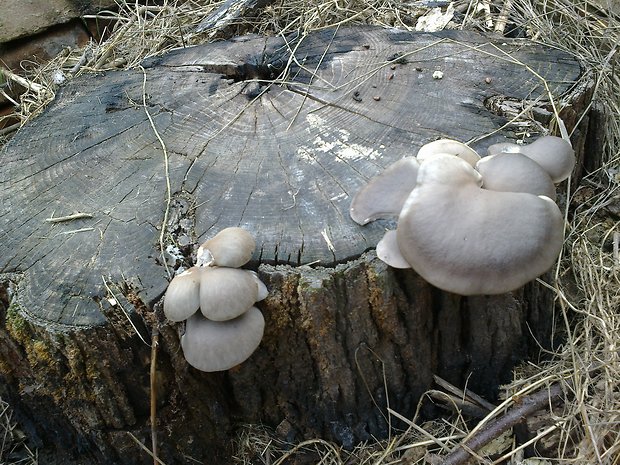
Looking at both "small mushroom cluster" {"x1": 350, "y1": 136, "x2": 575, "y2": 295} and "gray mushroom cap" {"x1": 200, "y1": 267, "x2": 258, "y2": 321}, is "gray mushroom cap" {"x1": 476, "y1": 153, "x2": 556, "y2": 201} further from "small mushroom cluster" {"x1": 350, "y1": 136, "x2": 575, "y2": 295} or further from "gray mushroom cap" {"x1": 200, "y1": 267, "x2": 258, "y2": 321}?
"gray mushroom cap" {"x1": 200, "y1": 267, "x2": 258, "y2": 321}

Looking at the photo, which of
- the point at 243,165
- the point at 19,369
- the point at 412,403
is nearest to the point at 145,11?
the point at 243,165

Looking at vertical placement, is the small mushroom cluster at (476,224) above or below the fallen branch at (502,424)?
above

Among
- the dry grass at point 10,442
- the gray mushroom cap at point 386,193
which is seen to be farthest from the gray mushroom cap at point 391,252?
the dry grass at point 10,442

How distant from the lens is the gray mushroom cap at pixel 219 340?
193 cm

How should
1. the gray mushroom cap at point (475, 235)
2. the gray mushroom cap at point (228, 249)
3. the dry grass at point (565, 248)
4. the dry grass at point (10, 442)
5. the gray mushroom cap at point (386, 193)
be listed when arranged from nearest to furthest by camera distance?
the gray mushroom cap at point (475, 235), the gray mushroom cap at point (228, 249), the gray mushroom cap at point (386, 193), the dry grass at point (565, 248), the dry grass at point (10, 442)

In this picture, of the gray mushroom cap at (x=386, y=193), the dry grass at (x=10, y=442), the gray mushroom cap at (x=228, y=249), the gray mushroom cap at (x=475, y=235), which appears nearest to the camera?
the gray mushroom cap at (x=475, y=235)

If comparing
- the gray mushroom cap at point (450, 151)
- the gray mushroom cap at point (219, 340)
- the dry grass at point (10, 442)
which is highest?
the gray mushroom cap at point (450, 151)

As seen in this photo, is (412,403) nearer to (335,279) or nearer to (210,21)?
(335,279)

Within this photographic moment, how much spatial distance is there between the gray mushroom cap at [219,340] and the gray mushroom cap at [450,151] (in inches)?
32.7

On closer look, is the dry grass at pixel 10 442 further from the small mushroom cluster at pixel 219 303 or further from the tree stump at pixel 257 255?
the small mushroom cluster at pixel 219 303

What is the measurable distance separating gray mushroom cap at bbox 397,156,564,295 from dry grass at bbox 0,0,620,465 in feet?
2.08

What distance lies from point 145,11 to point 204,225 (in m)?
3.32

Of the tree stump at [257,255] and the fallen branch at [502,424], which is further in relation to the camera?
the fallen branch at [502,424]

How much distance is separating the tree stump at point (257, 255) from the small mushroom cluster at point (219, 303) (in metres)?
0.11
